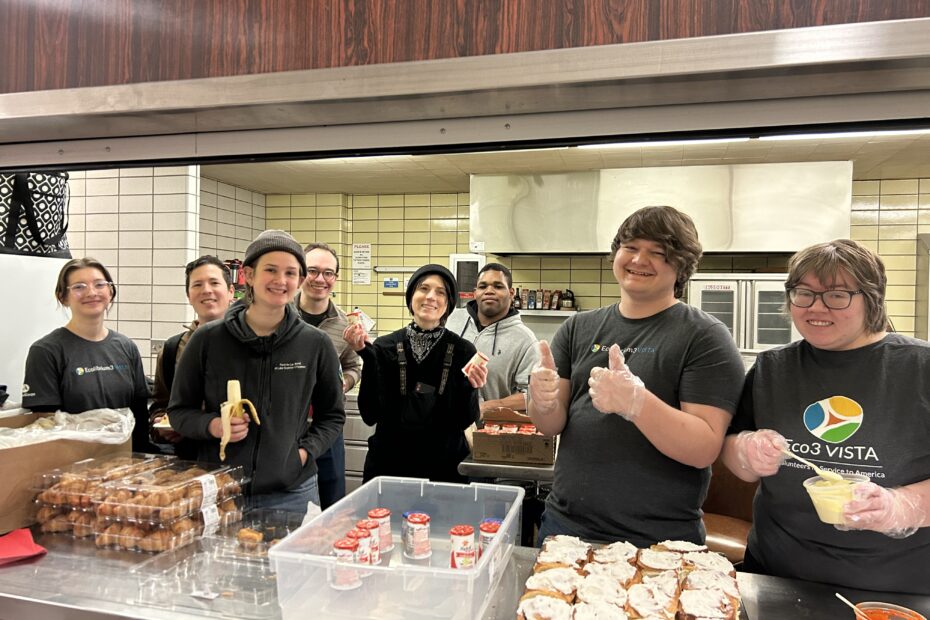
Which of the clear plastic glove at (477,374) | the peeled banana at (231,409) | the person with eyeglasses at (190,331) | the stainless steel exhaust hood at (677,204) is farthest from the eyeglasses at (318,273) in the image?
the stainless steel exhaust hood at (677,204)

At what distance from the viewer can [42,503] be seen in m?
1.64

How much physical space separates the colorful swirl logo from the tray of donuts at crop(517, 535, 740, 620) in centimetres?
38

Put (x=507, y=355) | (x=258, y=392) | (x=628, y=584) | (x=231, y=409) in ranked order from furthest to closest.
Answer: (x=507, y=355) < (x=258, y=392) < (x=231, y=409) < (x=628, y=584)

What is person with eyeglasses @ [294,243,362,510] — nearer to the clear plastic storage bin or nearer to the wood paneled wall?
the wood paneled wall

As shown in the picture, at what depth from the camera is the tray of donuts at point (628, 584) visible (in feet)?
3.67

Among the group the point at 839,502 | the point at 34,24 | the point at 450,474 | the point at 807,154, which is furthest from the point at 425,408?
the point at 807,154

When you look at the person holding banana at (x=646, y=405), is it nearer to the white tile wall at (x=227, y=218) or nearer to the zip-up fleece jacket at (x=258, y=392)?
the zip-up fleece jacket at (x=258, y=392)

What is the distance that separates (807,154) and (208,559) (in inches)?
209

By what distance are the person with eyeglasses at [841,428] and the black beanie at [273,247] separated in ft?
4.84

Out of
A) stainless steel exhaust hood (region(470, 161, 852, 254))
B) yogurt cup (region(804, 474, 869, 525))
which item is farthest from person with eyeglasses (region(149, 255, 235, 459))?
stainless steel exhaust hood (region(470, 161, 852, 254))

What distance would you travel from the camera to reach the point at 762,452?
1.37 metres

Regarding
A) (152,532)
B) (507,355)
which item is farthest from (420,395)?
(152,532)

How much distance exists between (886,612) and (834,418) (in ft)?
1.35

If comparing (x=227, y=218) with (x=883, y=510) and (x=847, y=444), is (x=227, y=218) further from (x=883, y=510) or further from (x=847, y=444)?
(x=883, y=510)
